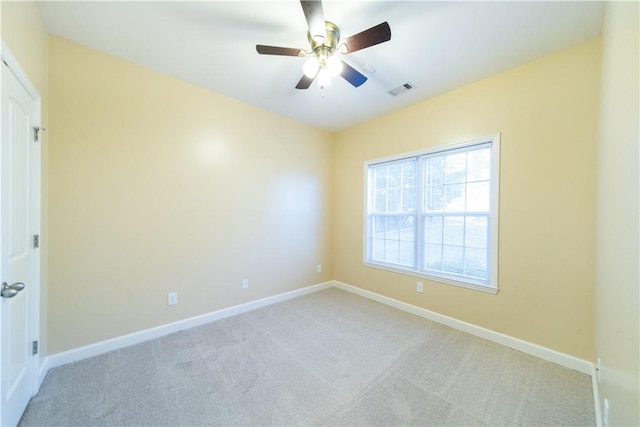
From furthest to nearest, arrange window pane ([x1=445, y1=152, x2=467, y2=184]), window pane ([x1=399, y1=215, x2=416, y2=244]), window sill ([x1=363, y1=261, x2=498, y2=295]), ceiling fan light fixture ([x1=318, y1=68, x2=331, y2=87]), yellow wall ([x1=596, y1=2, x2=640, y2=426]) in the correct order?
window pane ([x1=399, y1=215, x2=416, y2=244]) < window pane ([x1=445, y1=152, x2=467, y2=184]) < window sill ([x1=363, y1=261, x2=498, y2=295]) < ceiling fan light fixture ([x1=318, y1=68, x2=331, y2=87]) < yellow wall ([x1=596, y1=2, x2=640, y2=426])

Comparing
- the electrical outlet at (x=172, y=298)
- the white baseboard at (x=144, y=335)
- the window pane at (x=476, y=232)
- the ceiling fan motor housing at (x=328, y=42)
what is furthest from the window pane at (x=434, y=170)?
the electrical outlet at (x=172, y=298)

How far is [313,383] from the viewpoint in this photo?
181 cm

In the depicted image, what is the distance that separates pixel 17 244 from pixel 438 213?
361 cm

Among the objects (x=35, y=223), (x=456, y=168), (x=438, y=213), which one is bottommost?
(x=35, y=223)

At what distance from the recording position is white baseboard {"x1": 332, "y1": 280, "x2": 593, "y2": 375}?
1967 millimetres

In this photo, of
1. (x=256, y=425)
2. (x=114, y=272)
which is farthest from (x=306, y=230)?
(x=256, y=425)

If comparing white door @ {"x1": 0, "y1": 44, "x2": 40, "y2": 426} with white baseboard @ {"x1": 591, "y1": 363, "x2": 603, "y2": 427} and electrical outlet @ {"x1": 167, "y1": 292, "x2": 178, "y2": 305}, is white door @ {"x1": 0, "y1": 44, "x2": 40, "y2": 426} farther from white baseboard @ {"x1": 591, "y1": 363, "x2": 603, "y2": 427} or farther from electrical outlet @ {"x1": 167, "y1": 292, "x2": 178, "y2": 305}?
white baseboard @ {"x1": 591, "y1": 363, "x2": 603, "y2": 427}

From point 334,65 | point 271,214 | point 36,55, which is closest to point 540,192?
point 334,65

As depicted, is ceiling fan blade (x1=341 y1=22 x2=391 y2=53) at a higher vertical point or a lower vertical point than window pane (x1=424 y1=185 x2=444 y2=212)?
higher

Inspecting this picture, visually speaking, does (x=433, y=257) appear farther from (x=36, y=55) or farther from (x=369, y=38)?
(x=36, y=55)

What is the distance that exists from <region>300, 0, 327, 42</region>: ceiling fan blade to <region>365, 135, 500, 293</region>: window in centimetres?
196

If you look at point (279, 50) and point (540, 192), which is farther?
point (540, 192)

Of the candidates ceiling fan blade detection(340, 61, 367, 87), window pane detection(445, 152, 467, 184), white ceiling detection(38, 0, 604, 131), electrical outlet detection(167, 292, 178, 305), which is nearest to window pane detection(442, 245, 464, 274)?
window pane detection(445, 152, 467, 184)

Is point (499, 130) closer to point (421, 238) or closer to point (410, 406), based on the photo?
point (421, 238)
